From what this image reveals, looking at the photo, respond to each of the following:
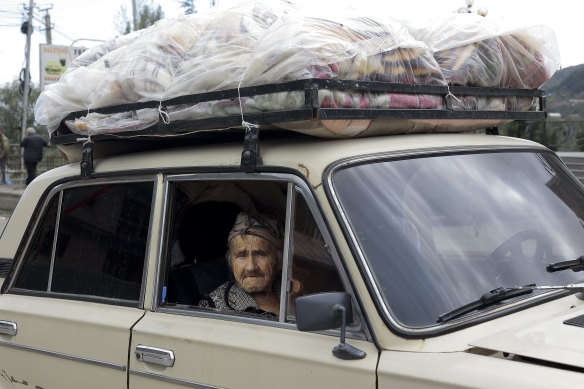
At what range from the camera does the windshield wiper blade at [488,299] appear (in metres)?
2.48

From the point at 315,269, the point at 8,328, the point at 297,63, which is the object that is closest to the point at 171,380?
the point at 315,269

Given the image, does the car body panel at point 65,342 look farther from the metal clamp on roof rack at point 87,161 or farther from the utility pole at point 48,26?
the utility pole at point 48,26

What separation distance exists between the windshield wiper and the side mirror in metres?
0.29

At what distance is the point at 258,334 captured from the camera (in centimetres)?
273

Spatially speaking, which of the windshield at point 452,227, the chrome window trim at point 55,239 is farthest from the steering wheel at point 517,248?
the chrome window trim at point 55,239

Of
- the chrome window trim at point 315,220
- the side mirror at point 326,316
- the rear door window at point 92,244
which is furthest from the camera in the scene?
the rear door window at point 92,244

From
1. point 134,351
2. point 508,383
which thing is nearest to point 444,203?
point 508,383

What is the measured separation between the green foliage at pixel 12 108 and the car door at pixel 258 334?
40717 millimetres

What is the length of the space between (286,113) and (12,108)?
46418mm

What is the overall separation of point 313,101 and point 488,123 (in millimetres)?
1182

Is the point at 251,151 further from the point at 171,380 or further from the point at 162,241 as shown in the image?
the point at 171,380

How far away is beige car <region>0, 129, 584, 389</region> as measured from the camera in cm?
241

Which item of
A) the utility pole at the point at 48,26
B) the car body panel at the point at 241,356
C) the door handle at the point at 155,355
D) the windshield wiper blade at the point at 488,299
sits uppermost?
the utility pole at the point at 48,26

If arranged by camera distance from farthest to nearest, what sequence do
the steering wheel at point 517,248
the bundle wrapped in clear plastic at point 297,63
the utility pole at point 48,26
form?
1. the utility pole at point 48,26
2. the bundle wrapped in clear plastic at point 297,63
3. the steering wheel at point 517,248
